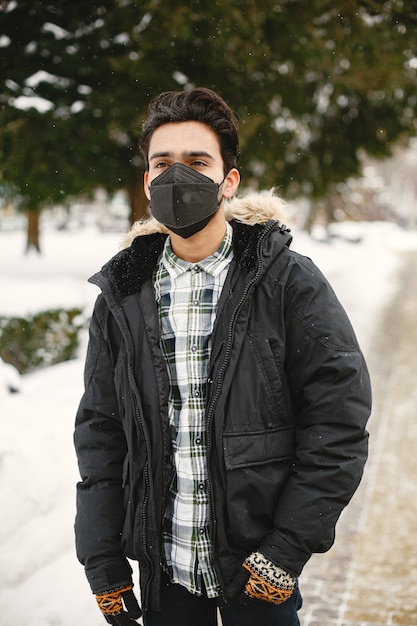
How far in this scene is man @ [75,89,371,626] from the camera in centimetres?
191

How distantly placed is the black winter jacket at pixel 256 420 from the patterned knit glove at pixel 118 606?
0.10ft

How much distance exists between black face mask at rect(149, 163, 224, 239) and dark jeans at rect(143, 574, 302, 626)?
112 cm

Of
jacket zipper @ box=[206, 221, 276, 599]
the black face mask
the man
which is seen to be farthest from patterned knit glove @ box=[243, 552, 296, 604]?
the black face mask

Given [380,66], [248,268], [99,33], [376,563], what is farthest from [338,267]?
[248,268]

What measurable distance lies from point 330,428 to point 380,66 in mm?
7031

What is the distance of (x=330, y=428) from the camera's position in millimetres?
1902

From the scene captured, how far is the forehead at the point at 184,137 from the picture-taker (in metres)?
2.02

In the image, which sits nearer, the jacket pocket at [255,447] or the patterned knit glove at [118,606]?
the jacket pocket at [255,447]

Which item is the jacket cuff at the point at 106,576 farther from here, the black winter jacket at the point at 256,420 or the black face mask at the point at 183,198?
the black face mask at the point at 183,198

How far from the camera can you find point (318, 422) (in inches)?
75.4

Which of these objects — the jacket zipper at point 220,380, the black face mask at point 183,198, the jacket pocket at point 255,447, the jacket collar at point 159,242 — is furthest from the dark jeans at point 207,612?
the black face mask at point 183,198

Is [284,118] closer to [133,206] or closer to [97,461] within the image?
[133,206]

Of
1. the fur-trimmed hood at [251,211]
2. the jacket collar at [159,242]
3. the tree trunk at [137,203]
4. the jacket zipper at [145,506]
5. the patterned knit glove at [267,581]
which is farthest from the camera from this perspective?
the tree trunk at [137,203]

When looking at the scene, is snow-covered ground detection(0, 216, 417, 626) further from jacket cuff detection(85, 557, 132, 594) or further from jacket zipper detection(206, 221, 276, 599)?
jacket cuff detection(85, 557, 132, 594)
